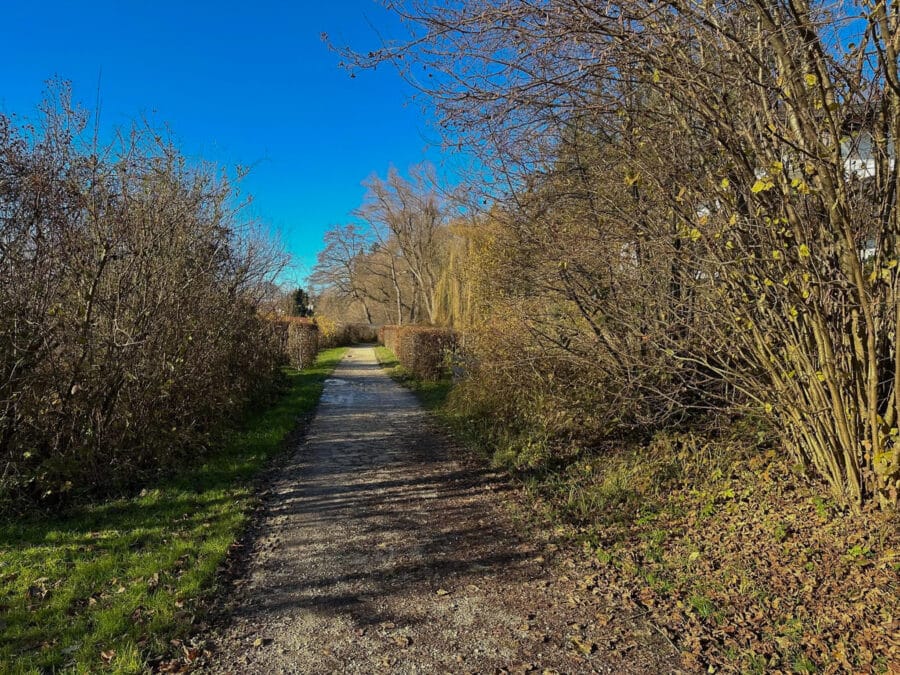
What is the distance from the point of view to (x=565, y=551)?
4238mm

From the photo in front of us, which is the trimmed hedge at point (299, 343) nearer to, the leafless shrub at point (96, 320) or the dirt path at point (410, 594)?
the leafless shrub at point (96, 320)

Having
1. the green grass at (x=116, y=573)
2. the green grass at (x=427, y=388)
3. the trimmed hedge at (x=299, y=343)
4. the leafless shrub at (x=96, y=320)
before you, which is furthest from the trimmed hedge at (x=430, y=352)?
the green grass at (x=116, y=573)

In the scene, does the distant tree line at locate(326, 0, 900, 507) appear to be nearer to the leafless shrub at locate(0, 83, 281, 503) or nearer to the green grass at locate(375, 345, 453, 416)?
the leafless shrub at locate(0, 83, 281, 503)

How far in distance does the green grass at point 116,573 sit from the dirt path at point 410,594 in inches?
13.7

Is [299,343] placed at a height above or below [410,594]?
above

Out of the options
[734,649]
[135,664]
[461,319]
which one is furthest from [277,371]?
[734,649]

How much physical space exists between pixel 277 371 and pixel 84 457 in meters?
9.16

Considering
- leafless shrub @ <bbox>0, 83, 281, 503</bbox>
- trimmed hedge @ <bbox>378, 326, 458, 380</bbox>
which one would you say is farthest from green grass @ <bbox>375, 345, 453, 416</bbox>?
leafless shrub @ <bbox>0, 83, 281, 503</bbox>

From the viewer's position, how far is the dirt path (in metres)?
2.91

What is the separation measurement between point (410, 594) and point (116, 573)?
86.1 inches

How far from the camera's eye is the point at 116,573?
12.6ft

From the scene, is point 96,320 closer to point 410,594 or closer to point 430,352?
point 410,594

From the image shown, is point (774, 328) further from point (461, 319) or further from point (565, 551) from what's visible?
point (461, 319)

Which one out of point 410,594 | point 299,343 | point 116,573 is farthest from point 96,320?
point 299,343
